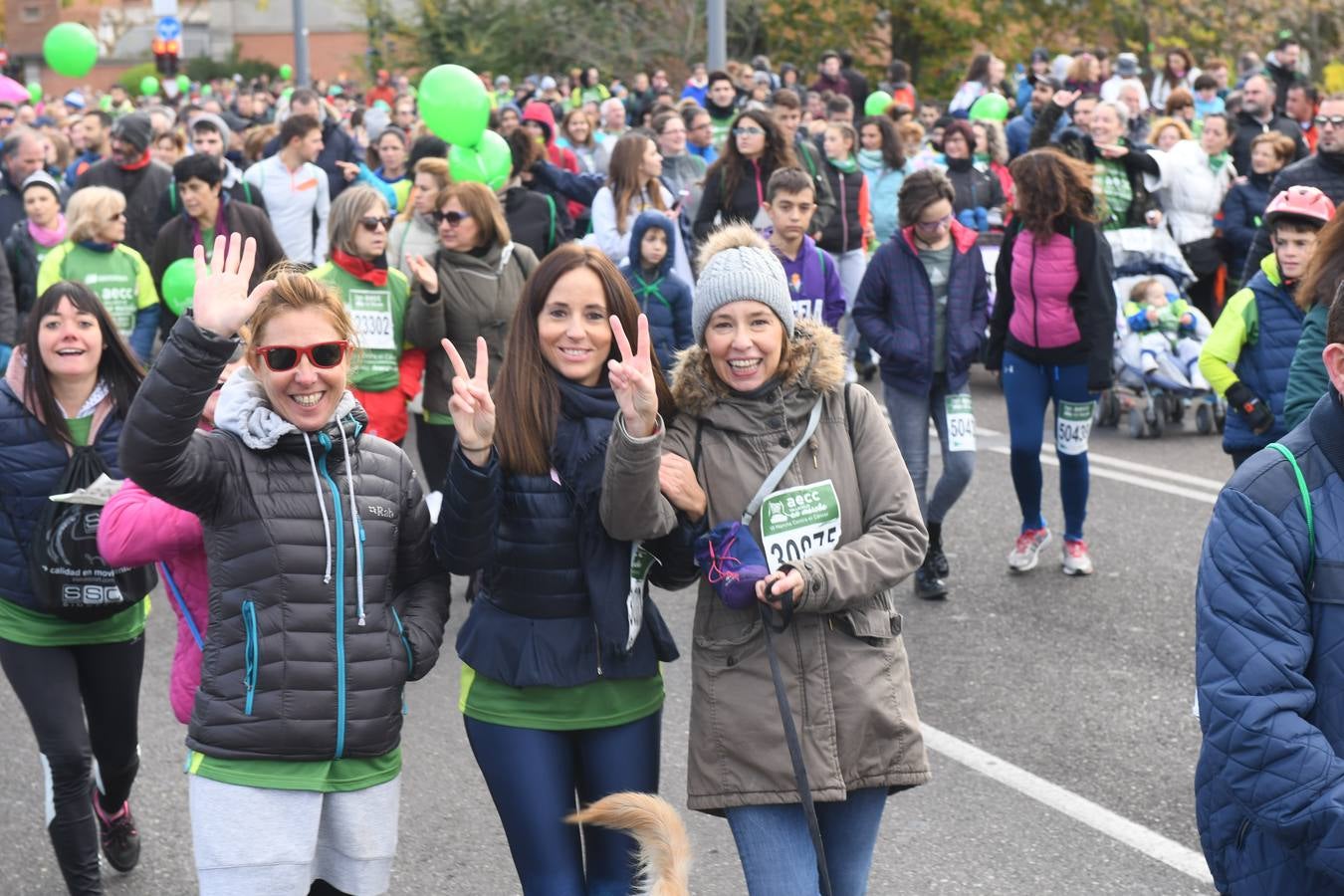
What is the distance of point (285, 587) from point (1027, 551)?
5.31 m

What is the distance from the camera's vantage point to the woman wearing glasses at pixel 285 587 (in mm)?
3576

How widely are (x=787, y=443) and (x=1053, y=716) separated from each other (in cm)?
298

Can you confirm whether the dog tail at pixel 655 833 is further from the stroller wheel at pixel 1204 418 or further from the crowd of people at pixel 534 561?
the stroller wheel at pixel 1204 418

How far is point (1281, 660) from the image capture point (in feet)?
9.20

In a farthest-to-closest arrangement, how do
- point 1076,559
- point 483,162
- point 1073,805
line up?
point 483,162 < point 1076,559 < point 1073,805

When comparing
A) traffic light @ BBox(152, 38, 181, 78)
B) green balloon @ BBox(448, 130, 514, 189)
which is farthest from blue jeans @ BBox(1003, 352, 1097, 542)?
traffic light @ BBox(152, 38, 181, 78)

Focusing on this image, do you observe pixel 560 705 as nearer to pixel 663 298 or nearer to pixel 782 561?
pixel 782 561

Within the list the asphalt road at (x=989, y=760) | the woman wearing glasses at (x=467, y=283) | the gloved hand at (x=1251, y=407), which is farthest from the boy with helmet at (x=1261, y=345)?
the woman wearing glasses at (x=467, y=283)

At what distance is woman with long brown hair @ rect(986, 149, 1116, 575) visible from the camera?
791cm

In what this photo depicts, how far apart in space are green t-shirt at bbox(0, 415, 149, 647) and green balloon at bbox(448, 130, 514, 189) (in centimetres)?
573

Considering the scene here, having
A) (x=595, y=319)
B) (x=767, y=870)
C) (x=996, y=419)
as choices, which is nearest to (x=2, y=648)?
(x=595, y=319)

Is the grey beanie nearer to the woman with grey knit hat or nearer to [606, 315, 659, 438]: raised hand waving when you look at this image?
the woman with grey knit hat

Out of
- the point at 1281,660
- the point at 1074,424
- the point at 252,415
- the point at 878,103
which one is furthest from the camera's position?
the point at 878,103

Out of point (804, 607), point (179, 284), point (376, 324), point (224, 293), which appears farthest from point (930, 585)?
point (224, 293)
